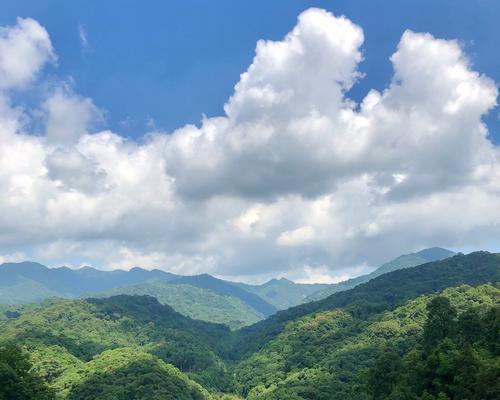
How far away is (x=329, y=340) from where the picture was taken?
579ft

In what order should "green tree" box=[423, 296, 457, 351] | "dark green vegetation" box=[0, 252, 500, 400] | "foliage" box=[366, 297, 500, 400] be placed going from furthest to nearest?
"green tree" box=[423, 296, 457, 351] < "dark green vegetation" box=[0, 252, 500, 400] < "foliage" box=[366, 297, 500, 400]

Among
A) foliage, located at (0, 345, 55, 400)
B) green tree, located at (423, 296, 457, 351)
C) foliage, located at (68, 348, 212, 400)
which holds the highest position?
green tree, located at (423, 296, 457, 351)

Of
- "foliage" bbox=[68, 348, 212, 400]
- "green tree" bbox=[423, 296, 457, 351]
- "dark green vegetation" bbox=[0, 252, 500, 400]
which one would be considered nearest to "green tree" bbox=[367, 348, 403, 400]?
"dark green vegetation" bbox=[0, 252, 500, 400]

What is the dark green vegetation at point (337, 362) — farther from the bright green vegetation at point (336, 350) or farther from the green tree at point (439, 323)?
the bright green vegetation at point (336, 350)

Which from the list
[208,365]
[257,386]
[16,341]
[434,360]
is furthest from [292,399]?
[16,341]

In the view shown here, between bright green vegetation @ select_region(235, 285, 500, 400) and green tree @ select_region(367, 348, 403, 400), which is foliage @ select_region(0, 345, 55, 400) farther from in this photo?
bright green vegetation @ select_region(235, 285, 500, 400)

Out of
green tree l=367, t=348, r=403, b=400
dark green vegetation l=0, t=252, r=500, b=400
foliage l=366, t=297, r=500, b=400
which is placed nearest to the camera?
foliage l=366, t=297, r=500, b=400

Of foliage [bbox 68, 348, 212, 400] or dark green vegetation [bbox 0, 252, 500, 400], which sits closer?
dark green vegetation [bbox 0, 252, 500, 400]

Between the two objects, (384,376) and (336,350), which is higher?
(384,376)

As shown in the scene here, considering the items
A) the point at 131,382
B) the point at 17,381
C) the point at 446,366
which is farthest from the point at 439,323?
the point at 131,382

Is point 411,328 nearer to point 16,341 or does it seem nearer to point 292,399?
point 292,399

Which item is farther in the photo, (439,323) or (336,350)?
(336,350)

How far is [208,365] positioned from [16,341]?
234ft

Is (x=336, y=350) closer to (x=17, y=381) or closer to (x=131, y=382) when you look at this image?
(x=131, y=382)
